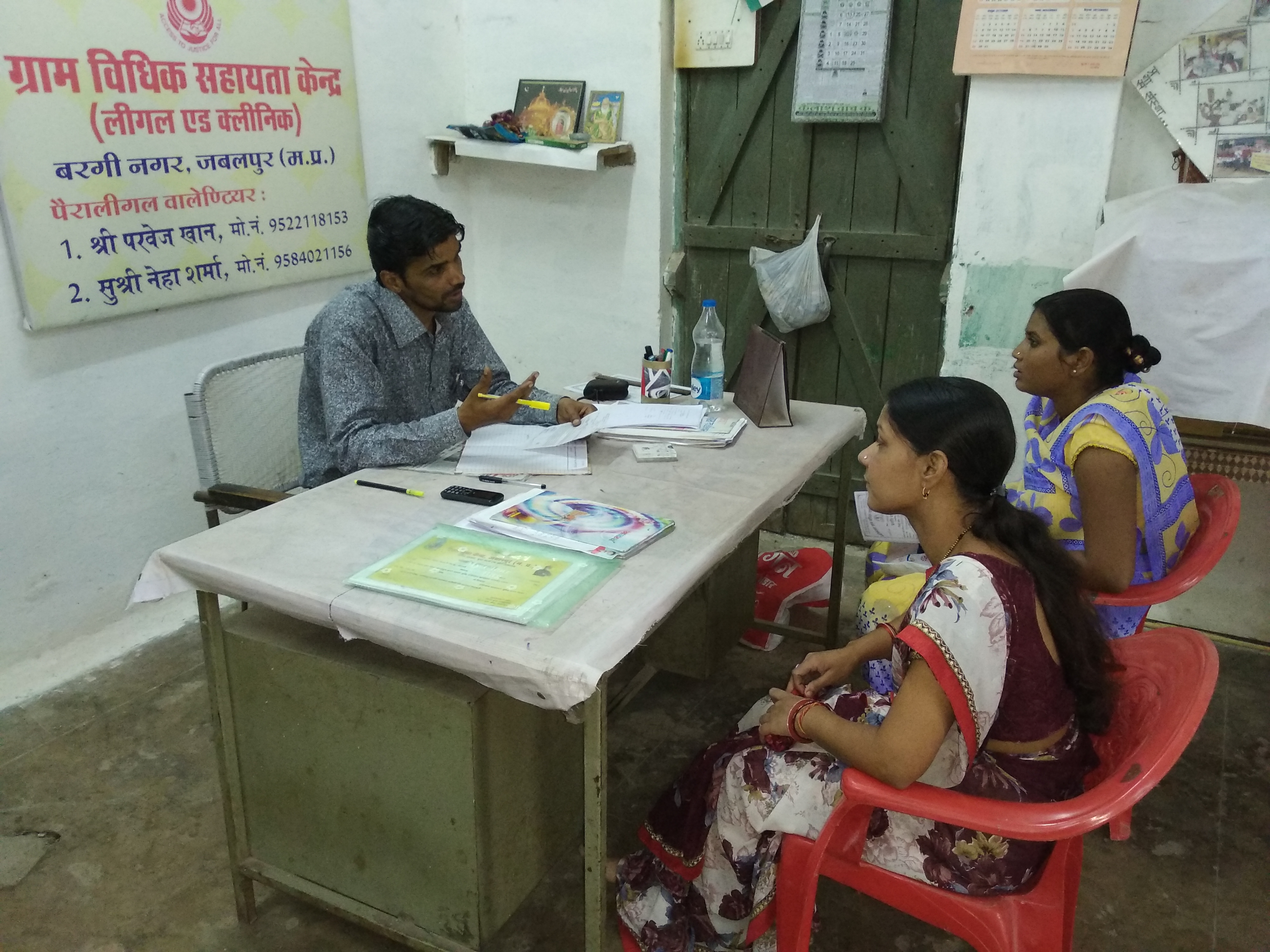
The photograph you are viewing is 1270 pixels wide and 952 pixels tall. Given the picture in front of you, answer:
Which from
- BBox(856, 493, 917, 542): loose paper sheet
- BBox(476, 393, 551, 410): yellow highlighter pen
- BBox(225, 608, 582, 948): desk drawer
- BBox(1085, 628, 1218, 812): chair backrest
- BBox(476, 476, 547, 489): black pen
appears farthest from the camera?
BBox(856, 493, 917, 542): loose paper sheet

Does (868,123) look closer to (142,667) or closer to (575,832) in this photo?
(575,832)

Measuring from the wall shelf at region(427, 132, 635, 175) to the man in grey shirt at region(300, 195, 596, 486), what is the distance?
115 cm

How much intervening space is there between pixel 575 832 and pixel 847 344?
213 centimetres

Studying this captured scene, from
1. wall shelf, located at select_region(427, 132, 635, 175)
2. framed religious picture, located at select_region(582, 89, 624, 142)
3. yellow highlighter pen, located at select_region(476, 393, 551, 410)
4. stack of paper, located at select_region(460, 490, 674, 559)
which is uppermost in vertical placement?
framed religious picture, located at select_region(582, 89, 624, 142)

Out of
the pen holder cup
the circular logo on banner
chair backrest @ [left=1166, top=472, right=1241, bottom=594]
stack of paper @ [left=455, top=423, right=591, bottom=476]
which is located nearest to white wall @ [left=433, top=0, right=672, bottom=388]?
the circular logo on banner

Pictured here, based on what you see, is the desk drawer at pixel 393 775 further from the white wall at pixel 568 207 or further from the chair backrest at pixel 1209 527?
the white wall at pixel 568 207

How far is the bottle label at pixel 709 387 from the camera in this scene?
8.13 feet

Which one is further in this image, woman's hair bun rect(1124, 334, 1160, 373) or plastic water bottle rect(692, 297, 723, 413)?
plastic water bottle rect(692, 297, 723, 413)

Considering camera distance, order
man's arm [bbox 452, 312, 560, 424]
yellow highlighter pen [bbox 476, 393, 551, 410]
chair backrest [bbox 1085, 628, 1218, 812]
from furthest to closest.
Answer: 1. man's arm [bbox 452, 312, 560, 424]
2. yellow highlighter pen [bbox 476, 393, 551, 410]
3. chair backrest [bbox 1085, 628, 1218, 812]

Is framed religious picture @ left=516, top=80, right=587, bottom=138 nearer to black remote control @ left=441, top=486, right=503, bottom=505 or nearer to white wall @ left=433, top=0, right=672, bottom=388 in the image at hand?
white wall @ left=433, top=0, right=672, bottom=388

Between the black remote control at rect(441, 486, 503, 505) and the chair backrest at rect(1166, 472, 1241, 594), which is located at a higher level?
the black remote control at rect(441, 486, 503, 505)

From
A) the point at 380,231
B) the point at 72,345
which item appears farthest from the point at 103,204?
the point at 380,231

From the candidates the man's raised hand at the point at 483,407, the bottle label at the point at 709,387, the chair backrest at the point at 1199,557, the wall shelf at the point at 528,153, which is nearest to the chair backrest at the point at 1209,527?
the chair backrest at the point at 1199,557

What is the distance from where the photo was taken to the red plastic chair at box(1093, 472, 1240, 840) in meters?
1.73
